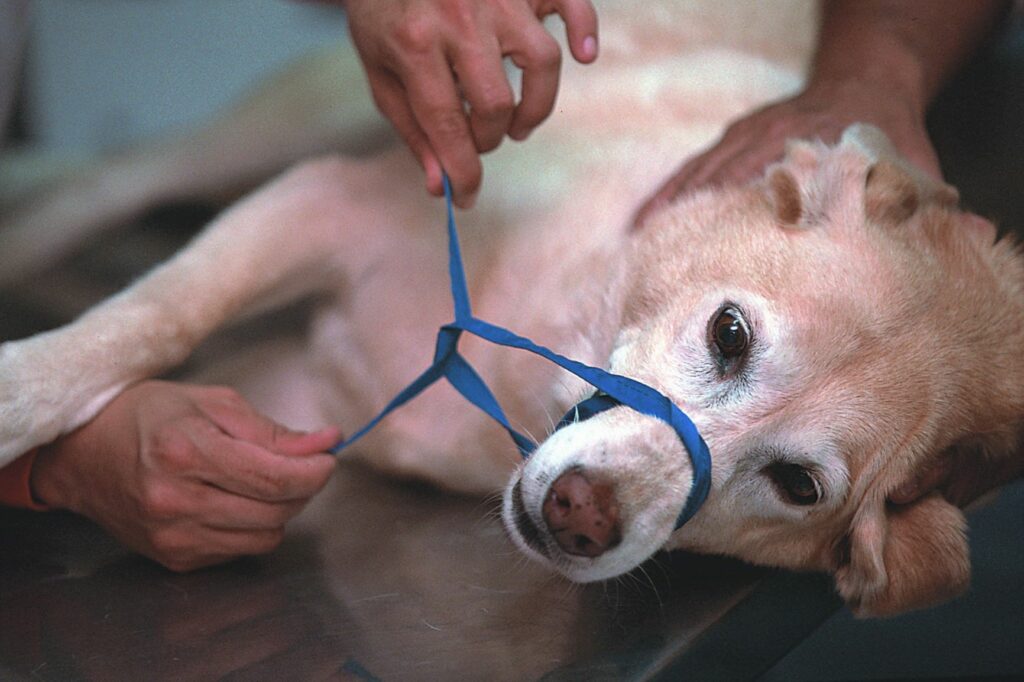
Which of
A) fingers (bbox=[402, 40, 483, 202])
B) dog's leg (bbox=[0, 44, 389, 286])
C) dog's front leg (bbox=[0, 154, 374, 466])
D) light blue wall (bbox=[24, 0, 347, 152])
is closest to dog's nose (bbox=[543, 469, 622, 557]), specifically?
fingers (bbox=[402, 40, 483, 202])

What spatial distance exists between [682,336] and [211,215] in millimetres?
1624

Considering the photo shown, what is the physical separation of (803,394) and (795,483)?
15 centimetres

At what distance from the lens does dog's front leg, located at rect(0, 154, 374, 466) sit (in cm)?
171

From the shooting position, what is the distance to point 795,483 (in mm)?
1697

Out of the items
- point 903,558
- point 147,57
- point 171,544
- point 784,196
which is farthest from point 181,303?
point 147,57

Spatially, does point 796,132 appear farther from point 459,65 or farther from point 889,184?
point 459,65

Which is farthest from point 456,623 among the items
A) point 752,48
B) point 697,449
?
point 752,48

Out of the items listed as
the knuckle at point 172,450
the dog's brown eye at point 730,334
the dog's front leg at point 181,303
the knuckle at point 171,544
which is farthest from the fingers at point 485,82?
the knuckle at point 171,544

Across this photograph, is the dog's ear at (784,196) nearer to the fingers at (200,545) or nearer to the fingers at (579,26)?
the fingers at (579,26)

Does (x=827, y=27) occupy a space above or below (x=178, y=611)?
above

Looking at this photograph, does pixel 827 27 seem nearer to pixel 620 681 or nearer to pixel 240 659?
pixel 620 681

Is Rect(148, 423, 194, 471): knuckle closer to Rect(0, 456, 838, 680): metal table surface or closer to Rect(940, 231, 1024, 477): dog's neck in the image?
Rect(0, 456, 838, 680): metal table surface

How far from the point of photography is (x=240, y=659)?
1493 mm

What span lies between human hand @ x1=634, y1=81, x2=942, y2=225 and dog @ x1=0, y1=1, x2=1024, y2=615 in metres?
0.08
